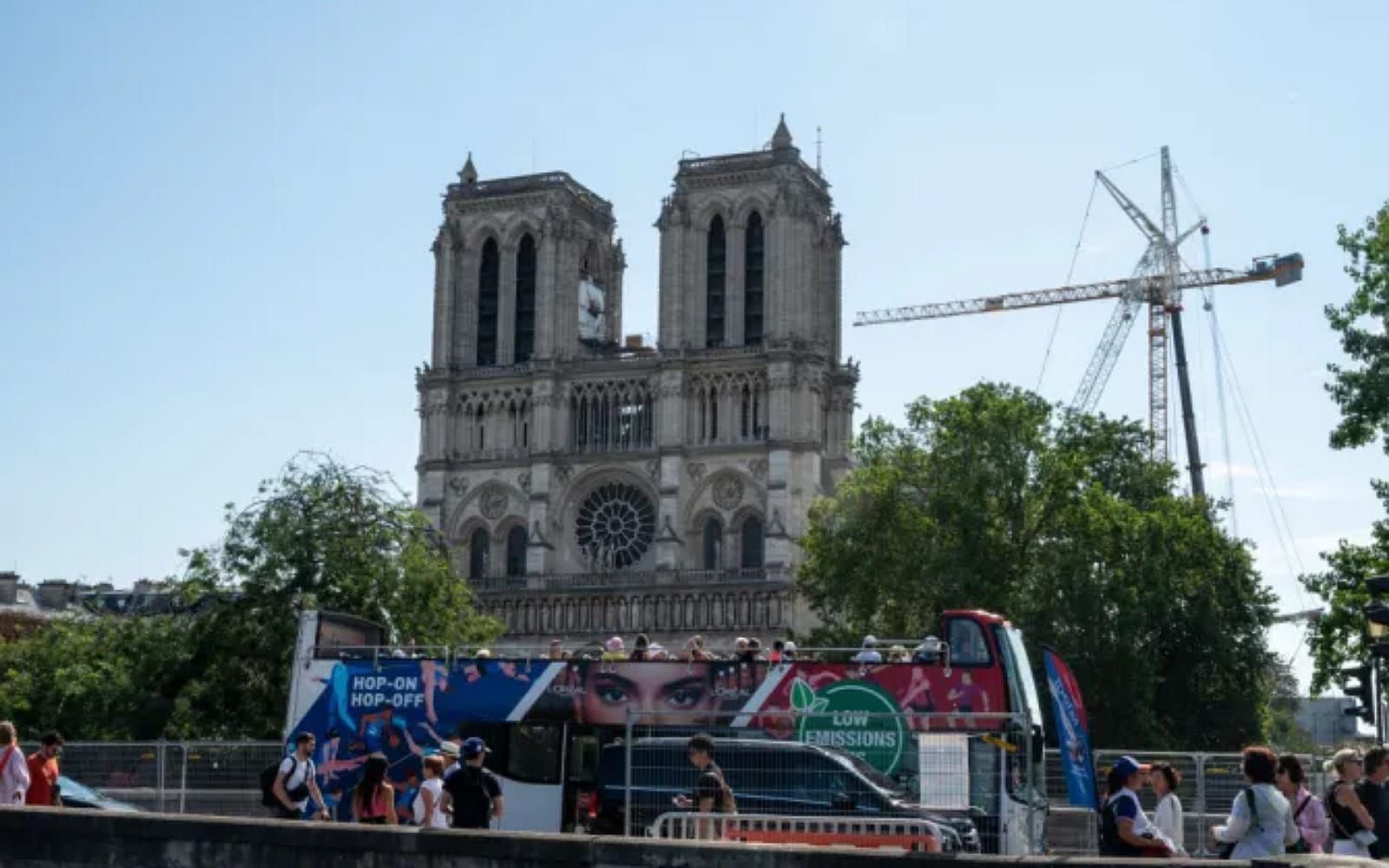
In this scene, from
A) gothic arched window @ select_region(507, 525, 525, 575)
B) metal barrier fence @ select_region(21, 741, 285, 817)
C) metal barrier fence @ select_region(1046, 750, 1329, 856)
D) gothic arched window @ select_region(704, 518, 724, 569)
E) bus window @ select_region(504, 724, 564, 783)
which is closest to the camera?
bus window @ select_region(504, 724, 564, 783)

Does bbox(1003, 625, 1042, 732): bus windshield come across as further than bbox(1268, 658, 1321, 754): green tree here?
No

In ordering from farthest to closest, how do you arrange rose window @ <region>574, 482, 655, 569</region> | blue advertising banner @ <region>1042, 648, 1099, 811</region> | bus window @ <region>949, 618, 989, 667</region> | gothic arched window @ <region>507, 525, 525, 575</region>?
gothic arched window @ <region>507, 525, 525, 575</region>
rose window @ <region>574, 482, 655, 569</region>
bus window @ <region>949, 618, 989, 667</region>
blue advertising banner @ <region>1042, 648, 1099, 811</region>

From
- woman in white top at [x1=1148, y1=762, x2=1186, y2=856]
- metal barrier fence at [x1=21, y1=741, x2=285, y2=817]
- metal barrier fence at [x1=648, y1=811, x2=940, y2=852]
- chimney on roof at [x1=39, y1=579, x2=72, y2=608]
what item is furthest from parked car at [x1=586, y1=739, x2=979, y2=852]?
chimney on roof at [x1=39, y1=579, x2=72, y2=608]

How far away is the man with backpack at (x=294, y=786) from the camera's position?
59.6 ft

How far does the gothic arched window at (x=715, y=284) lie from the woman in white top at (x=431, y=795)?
66.3m

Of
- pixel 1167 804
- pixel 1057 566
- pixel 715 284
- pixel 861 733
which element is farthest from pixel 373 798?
pixel 715 284

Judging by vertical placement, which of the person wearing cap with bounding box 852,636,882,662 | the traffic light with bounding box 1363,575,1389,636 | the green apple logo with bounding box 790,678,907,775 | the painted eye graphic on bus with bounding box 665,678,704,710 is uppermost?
the traffic light with bounding box 1363,575,1389,636

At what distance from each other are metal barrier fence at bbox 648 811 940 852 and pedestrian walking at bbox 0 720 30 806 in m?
6.52

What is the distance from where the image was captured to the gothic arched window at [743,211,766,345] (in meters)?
83.7

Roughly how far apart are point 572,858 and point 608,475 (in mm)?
70481

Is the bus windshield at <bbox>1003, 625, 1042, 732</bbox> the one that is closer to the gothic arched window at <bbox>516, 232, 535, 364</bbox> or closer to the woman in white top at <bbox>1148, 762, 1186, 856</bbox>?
the woman in white top at <bbox>1148, 762, 1186, 856</bbox>

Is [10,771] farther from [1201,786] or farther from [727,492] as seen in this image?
[727,492]

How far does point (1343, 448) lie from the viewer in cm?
3325

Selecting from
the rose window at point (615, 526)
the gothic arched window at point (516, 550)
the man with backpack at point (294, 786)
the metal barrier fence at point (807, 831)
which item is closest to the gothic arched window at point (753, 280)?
the rose window at point (615, 526)
